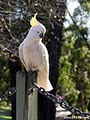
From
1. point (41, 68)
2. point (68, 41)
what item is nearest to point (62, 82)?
point (68, 41)

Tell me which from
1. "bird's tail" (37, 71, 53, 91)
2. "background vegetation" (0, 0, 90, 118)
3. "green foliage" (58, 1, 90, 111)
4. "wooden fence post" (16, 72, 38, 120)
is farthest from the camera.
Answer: "green foliage" (58, 1, 90, 111)

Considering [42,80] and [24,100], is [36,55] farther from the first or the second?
[24,100]

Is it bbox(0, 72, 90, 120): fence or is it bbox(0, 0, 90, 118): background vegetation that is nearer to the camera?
bbox(0, 72, 90, 120): fence

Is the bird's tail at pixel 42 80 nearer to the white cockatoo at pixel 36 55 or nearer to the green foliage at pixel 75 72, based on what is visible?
the white cockatoo at pixel 36 55

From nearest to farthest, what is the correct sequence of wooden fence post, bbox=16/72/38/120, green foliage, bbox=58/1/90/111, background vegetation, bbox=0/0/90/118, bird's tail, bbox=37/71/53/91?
wooden fence post, bbox=16/72/38/120, bird's tail, bbox=37/71/53/91, background vegetation, bbox=0/0/90/118, green foliage, bbox=58/1/90/111

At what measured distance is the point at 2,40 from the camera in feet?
17.5

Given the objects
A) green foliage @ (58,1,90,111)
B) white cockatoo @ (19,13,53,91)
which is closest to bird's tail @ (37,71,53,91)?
white cockatoo @ (19,13,53,91)

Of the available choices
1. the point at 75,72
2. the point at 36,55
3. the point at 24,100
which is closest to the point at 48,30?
the point at 36,55

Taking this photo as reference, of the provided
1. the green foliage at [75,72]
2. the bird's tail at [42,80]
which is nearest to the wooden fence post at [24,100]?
the bird's tail at [42,80]

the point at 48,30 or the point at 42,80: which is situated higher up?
the point at 48,30

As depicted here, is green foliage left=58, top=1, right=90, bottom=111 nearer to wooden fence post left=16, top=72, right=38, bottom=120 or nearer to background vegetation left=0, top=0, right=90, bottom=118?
background vegetation left=0, top=0, right=90, bottom=118

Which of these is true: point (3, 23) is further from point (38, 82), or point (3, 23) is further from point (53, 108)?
point (38, 82)

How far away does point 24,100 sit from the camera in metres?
2.04

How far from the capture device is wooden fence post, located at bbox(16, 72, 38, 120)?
2023 millimetres
